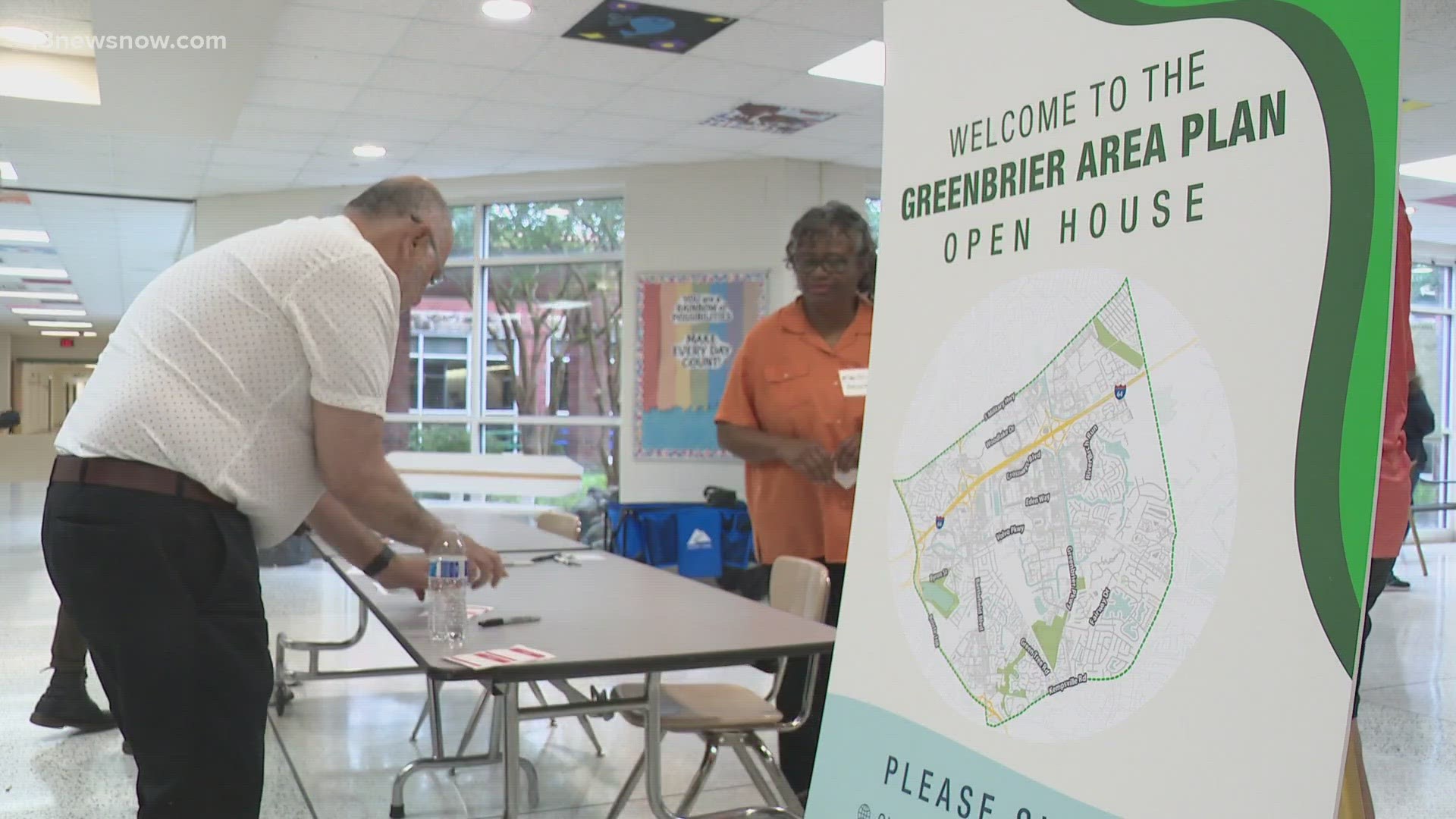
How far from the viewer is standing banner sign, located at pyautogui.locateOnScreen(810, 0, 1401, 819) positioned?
79 cm

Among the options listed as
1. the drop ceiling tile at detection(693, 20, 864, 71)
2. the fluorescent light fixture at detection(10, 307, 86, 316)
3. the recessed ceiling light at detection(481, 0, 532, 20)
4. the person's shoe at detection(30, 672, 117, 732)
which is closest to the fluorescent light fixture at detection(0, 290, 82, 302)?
the fluorescent light fixture at detection(10, 307, 86, 316)

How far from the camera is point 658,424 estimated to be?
8188 mm

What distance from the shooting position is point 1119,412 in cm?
96

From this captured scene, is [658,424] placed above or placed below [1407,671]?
above

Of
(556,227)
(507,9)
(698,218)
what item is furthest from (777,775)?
(556,227)

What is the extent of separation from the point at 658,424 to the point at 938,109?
7017 mm

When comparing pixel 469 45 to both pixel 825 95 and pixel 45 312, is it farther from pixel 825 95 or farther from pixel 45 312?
pixel 45 312

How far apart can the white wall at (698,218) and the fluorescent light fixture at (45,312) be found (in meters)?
16.0

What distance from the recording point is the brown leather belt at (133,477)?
1676 mm

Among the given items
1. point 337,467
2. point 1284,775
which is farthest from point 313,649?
point 1284,775

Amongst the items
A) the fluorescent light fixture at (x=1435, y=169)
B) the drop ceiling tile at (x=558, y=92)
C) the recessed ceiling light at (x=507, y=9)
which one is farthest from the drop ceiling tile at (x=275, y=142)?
the fluorescent light fixture at (x=1435, y=169)

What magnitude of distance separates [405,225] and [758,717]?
1.29 m

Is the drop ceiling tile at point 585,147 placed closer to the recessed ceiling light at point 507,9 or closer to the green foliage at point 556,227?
the green foliage at point 556,227

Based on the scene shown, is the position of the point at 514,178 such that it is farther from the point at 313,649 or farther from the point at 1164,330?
the point at 1164,330
